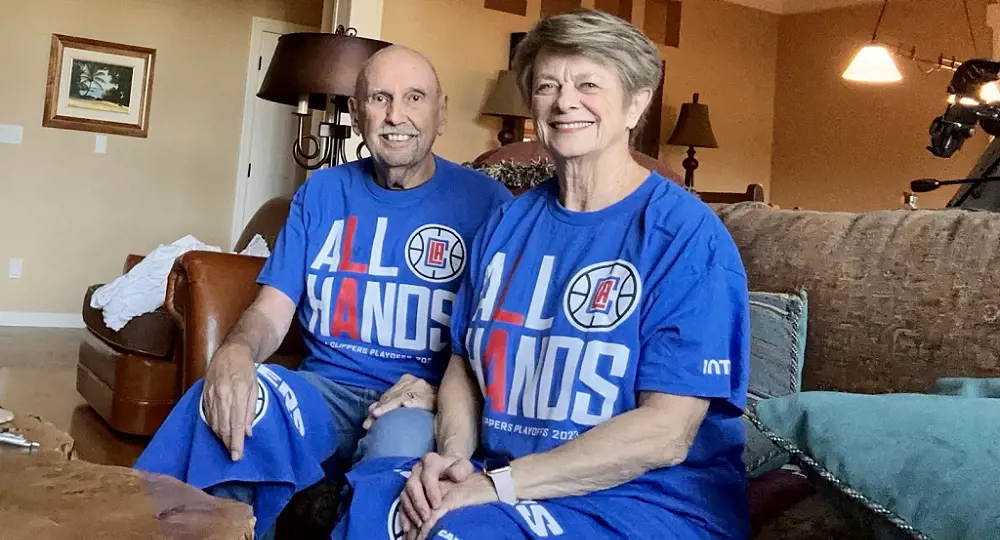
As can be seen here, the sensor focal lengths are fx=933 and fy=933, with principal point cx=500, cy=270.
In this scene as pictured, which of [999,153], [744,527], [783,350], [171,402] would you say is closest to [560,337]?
[744,527]

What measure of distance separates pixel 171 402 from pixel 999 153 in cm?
269

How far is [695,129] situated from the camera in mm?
6125

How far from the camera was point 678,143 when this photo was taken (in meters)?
6.16

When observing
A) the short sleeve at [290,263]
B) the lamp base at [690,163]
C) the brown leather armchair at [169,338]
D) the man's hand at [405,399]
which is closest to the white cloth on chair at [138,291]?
the brown leather armchair at [169,338]

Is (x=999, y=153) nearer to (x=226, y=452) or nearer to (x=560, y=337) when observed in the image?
(x=560, y=337)

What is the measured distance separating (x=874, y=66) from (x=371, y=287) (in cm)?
351

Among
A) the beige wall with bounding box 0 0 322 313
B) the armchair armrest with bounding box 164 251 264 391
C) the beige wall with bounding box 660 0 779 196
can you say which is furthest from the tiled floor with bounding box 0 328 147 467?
the beige wall with bounding box 660 0 779 196

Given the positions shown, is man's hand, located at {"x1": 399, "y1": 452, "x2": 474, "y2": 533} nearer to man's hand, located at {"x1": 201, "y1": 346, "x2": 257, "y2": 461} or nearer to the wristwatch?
the wristwatch

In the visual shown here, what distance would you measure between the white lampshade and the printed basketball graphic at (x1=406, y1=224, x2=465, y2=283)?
3362 mm

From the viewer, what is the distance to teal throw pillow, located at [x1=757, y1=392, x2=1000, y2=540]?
851 mm

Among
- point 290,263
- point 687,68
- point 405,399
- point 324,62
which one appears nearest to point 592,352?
point 405,399

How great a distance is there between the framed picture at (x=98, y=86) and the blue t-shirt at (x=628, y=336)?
210 inches

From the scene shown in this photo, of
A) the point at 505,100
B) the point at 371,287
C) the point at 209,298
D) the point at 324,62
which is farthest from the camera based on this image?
the point at 505,100

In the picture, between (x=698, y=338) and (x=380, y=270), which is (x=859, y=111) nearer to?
(x=380, y=270)
